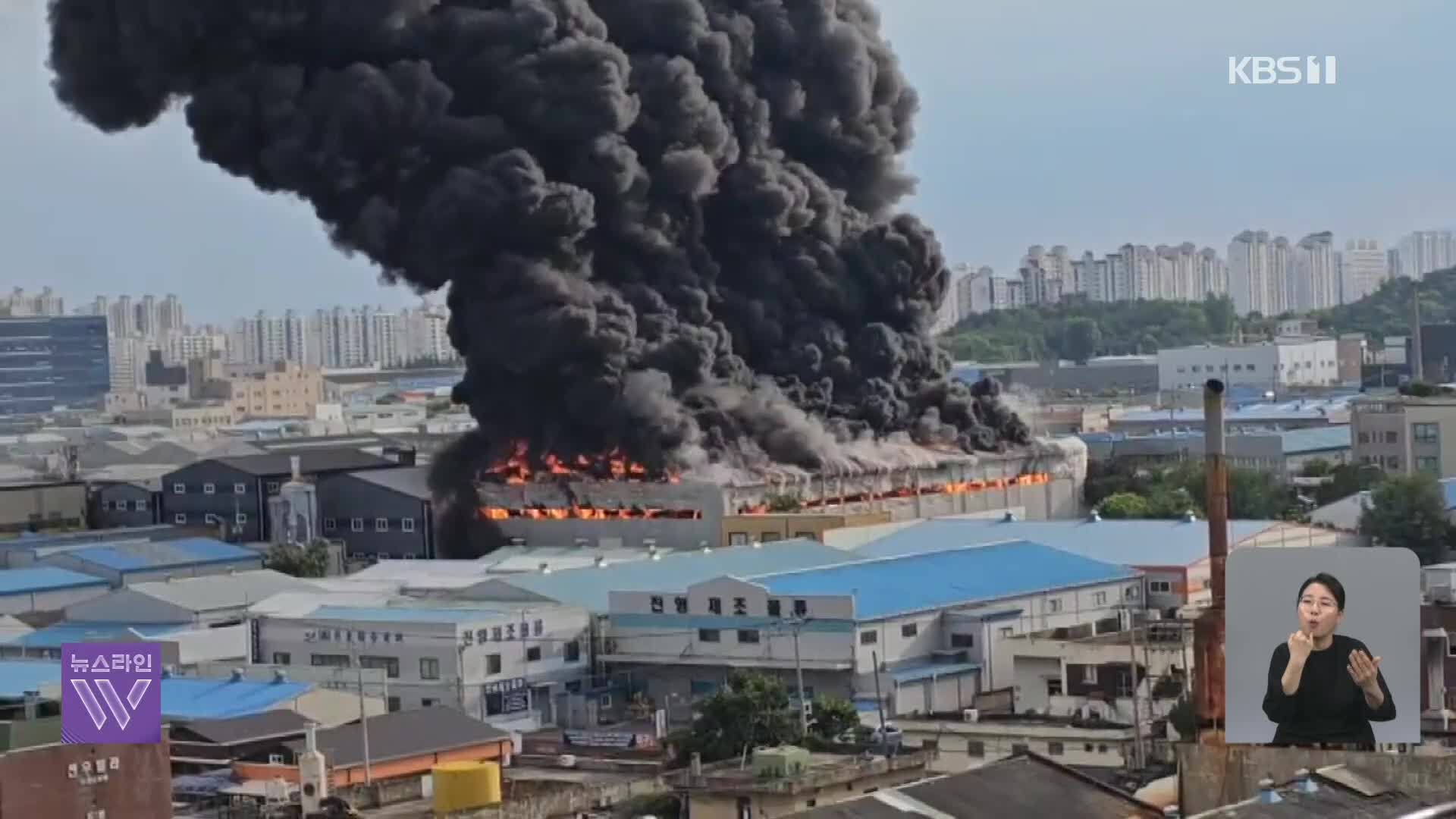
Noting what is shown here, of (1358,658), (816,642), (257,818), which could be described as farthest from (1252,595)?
(816,642)

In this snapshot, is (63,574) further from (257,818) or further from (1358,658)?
(1358,658)

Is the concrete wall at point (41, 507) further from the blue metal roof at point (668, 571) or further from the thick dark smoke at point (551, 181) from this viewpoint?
the blue metal roof at point (668, 571)

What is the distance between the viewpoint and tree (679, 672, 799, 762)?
2702 centimetres

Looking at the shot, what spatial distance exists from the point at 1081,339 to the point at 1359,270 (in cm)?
3447

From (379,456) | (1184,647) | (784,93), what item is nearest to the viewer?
(1184,647)

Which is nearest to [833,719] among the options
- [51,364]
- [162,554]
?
[162,554]

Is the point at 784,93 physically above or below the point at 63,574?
above

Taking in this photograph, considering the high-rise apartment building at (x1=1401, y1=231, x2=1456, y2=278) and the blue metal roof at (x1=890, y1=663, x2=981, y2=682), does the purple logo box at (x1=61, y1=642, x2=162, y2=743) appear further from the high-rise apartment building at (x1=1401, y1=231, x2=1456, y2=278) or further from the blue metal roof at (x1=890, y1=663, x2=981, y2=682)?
the high-rise apartment building at (x1=1401, y1=231, x2=1456, y2=278)

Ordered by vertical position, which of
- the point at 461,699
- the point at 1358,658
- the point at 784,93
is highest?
the point at 784,93

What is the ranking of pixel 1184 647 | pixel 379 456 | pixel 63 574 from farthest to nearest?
pixel 379 456 < pixel 63 574 < pixel 1184 647

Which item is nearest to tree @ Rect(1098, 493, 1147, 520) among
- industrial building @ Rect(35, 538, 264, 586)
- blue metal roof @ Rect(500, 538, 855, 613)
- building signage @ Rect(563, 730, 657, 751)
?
blue metal roof @ Rect(500, 538, 855, 613)

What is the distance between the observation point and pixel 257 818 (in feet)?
74.1

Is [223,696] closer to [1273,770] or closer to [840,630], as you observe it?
[840,630]

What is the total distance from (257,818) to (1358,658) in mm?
10883
